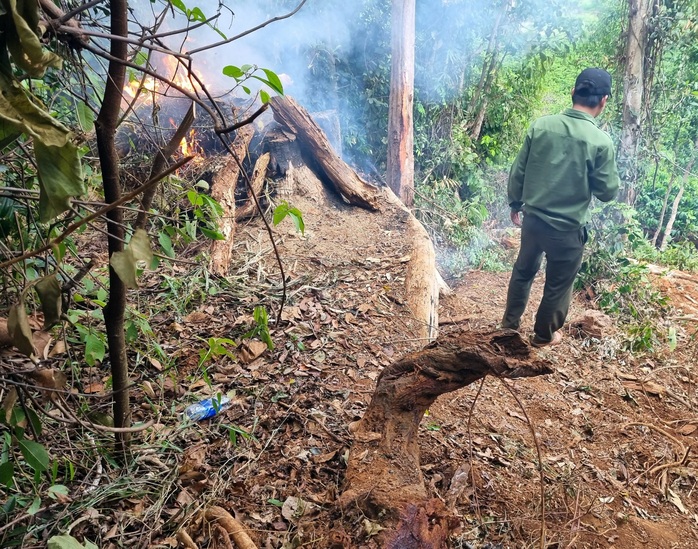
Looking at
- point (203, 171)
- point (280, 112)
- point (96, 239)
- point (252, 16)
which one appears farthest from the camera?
point (252, 16)

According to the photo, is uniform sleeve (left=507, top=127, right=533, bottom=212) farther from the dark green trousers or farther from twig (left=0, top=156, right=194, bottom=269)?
twig (left=0, top=156, right=194, bottom=269)

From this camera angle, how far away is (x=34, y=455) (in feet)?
4.19

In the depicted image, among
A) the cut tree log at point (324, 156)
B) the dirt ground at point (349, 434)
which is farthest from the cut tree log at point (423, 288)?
the cut tree log at point (324, 156)

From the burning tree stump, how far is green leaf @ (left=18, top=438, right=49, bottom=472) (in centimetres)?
100

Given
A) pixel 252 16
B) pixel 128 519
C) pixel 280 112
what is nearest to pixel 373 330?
pixel 128 519

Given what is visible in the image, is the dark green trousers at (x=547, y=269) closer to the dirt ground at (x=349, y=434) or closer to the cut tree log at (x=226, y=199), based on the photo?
the dirt ground at (x=349, y=434)

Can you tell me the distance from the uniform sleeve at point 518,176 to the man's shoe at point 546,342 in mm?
1240

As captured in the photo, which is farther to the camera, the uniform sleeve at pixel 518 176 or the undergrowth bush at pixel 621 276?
the undergrowth bush at pixel 621 276

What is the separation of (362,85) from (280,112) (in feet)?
13.1

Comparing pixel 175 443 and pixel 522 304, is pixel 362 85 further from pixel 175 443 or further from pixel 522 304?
pixel 175 443

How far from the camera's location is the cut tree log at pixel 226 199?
390cm

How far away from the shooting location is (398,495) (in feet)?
5.60

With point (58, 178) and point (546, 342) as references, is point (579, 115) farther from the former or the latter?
point (58, 178)

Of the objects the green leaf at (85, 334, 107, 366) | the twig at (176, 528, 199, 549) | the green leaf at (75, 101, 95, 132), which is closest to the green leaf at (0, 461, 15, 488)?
the green leaf at (85, 334, 107, 366)
